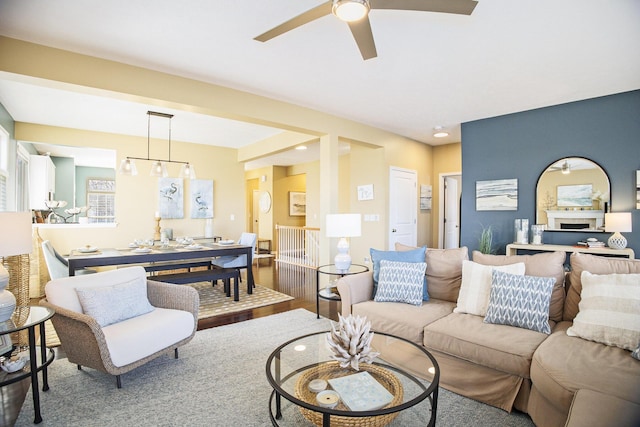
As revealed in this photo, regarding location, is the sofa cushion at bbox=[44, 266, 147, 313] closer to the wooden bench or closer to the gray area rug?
the gray area rug

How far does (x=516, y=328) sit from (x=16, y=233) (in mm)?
3351

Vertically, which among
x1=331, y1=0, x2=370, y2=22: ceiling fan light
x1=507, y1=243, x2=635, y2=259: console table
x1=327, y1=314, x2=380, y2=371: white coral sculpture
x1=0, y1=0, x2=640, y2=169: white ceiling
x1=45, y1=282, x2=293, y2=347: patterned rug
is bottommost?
x1=45, y1=282, x2=293, y2=347: patterned rug

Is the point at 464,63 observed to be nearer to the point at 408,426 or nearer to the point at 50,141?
the point at 408,426

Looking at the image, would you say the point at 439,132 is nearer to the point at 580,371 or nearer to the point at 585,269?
the point at 585,269

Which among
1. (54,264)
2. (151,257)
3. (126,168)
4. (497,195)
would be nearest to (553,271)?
(497,195)

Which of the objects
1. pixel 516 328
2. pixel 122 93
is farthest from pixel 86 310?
pixel 516 328

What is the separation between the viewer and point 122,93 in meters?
2.98

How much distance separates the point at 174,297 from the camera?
273 cm

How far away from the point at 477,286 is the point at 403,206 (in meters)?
3.52

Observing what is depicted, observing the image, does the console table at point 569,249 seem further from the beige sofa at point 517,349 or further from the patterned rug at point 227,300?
the patterned rug at point 227,300

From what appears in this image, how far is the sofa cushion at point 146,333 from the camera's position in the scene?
2121mm

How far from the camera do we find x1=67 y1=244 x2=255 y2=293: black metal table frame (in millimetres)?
3529

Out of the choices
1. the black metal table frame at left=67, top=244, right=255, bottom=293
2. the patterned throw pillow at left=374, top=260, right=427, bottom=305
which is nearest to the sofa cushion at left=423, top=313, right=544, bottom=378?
the patterned throw pillow at left=374, top=260, right=427, bottom=305

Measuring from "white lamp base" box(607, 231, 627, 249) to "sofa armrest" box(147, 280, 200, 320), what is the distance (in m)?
4.62
